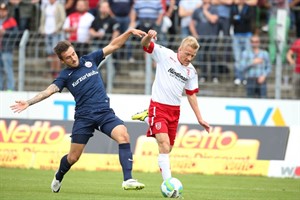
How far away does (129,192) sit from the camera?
47.1ft

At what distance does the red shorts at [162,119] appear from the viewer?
14.1 metres

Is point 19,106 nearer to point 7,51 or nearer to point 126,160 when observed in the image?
point 126,160

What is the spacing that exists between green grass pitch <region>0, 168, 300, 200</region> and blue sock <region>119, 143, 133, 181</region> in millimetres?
334

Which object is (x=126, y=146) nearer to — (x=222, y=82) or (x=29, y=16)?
(x=222, y=82)

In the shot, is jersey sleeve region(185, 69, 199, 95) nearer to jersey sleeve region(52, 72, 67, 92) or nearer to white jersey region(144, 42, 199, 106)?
white jersey region(144, 42, 199, 106)

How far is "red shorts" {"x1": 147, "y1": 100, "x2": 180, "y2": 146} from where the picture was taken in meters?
14.1

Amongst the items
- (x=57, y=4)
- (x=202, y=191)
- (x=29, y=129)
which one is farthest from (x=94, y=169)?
(x=57, y=4)

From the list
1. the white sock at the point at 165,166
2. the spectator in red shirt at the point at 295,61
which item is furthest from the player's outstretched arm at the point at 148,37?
the spectator in red shirt at the point at 295,61

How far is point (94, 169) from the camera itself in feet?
64.3

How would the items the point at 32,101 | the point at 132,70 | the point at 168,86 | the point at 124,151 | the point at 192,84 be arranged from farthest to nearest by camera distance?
the point at 132,70 → the point at 192,84 → the point at 168,86 → the point at 124,151 → the point at 32,101

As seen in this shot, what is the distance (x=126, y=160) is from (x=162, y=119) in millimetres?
1024

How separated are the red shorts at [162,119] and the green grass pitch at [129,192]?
967mm

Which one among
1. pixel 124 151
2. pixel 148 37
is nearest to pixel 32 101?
pixel 124 151

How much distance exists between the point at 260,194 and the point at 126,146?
98.8 inches
